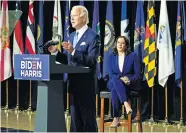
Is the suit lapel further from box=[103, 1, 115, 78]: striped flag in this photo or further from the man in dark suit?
box=[103, 1, 115, 78]: striped flag

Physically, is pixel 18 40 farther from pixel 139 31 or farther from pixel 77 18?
pixel 77 18

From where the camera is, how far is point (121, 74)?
5301 mm

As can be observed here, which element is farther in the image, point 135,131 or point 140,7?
point 140,7

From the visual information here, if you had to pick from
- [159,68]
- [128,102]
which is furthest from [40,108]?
[159,68]

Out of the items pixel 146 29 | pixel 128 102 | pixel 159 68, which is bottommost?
pixel 128 102

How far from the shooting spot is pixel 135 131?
5969 millimetres

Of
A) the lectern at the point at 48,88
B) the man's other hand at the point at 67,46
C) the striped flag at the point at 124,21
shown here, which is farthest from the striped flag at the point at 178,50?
the lectern at the point at 48,88

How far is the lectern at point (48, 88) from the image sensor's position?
120 inches

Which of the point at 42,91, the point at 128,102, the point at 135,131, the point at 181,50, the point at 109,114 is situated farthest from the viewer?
the point at 109,114

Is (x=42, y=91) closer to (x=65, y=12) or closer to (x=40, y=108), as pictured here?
(x=40, y=108)

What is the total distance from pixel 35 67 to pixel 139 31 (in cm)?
393

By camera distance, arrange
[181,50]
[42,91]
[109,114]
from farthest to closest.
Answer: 1. [109,114]
2. [181,50]
3. [42,91]

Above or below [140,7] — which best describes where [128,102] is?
below

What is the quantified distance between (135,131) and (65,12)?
2.67m
